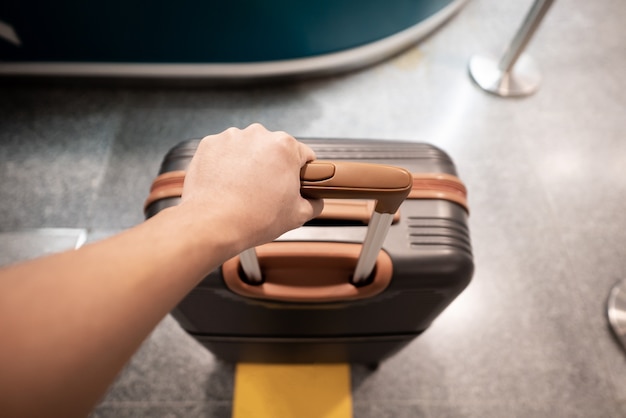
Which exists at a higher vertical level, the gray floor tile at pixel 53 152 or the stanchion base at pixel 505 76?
the gray floor tile at pixel 53 152

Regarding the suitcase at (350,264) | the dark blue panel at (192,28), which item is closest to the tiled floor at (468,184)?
the dark blue panel at (192,28)

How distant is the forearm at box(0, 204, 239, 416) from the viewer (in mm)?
282

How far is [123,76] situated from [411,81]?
135 centimetres

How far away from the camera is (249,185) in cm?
44

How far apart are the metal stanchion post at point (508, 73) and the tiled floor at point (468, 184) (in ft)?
0.20

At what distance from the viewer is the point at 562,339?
1.20 m

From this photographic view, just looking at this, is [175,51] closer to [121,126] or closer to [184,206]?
[121,126]

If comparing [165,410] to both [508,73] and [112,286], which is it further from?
[508,73]

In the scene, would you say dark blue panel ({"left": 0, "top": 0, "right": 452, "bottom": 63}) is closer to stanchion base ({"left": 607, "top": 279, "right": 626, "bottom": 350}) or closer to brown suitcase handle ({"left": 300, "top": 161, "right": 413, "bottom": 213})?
brown suitcase handle ({"left": 300, "top": 161, "right": 413, "bottom": 213})

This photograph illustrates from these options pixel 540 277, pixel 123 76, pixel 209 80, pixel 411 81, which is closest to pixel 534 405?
pixel 540 277

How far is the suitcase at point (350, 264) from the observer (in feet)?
2.09

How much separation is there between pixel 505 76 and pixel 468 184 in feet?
2.29

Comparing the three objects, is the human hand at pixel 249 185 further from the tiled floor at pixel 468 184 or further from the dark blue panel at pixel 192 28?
the dark blue panel at pixel 192 28

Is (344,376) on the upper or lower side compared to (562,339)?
upper
